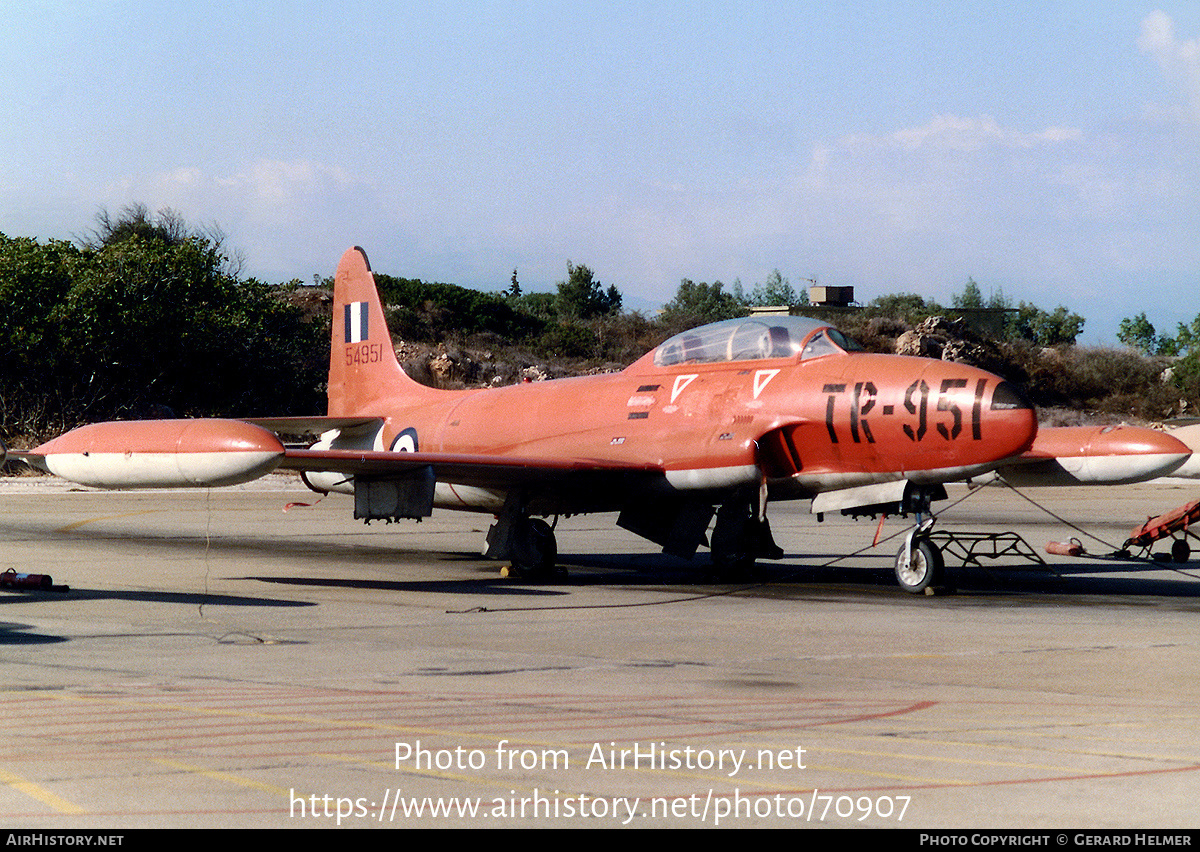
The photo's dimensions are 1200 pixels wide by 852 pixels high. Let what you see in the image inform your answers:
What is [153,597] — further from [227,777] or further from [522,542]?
[227,777]

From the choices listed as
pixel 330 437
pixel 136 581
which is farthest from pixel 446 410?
pixel 136 581

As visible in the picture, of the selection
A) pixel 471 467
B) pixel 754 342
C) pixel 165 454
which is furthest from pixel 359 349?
pixel 165 454

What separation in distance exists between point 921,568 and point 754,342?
366cm

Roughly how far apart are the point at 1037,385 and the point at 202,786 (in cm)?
7407

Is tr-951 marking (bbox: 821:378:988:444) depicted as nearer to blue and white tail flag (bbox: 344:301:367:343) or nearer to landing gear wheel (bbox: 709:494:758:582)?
landing gear wheel (bbox: 709:494:758:582)

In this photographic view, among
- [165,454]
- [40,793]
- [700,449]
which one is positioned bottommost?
[40,793]

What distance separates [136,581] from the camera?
55.2ft

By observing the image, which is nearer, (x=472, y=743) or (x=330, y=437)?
(x=472, y=743)

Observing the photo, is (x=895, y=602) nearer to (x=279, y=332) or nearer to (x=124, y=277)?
(x=124, y=277)

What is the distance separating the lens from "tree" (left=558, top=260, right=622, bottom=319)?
8919cm

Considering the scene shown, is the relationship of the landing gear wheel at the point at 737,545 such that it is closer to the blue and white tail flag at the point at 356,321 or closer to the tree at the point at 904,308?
the blue and white tail flag at the point at 356,321

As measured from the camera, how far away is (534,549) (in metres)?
17.6

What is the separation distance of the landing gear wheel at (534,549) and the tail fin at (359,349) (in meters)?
5.56

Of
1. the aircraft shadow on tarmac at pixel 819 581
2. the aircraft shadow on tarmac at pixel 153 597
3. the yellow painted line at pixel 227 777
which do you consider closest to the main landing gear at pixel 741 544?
the aircraft shadow on tarmac at pixel 819 581
